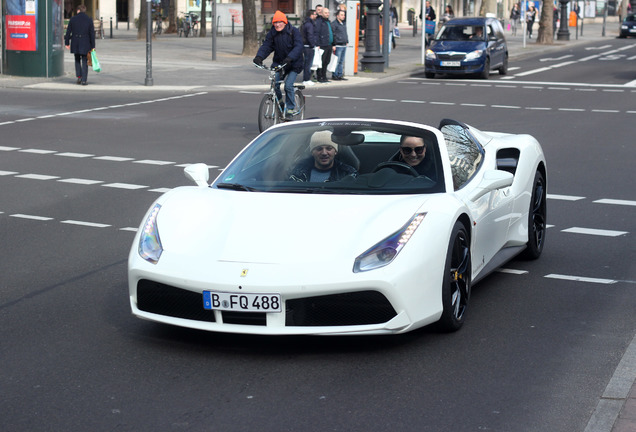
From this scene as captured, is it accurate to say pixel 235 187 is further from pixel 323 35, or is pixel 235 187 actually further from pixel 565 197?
pixel 323 35

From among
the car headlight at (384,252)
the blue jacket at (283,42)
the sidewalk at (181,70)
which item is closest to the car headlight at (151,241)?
the car headlight at (384,252)

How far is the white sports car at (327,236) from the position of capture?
5551 millimetres

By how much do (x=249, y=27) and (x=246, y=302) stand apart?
3210cm

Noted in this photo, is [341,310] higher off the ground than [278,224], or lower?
lower

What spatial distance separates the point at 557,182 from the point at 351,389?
7.83 metres

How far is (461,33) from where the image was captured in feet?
103

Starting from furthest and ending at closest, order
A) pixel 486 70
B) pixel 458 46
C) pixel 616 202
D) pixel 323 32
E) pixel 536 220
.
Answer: pixel 458 46, pixel 486 70, pixel 323 32, pixel 616 202, pixel 536 220

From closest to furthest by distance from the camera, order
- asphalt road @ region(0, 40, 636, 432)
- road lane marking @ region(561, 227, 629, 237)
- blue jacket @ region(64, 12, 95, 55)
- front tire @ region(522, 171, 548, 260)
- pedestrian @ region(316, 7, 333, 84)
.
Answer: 1. asphalt road @ region(0, 40, 636, 432)
2. front tire @ region(522, 171, 548, 260)
3. road lane marking @ region(561, 227, 629, 237)
4. blue jacket @ region(64, 12, 95, 55)
5. pedestrian @ region(316, 7, 333, 84)

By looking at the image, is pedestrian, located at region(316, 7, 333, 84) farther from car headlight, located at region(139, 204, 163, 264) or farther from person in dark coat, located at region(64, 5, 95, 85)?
car headlight, located at region(139, 204, 163, 264)

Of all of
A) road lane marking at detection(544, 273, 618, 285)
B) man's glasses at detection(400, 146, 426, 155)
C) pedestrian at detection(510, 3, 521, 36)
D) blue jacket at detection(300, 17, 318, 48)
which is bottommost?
road lane marking at detection(544, 273, 618, 285)

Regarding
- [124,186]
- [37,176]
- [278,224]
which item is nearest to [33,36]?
[37,176]

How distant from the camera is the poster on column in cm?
2750

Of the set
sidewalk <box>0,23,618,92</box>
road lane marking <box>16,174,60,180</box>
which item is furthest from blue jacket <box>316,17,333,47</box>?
road lane marking <box>16,174,60,180</box>

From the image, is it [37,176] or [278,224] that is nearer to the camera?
[278,224]
